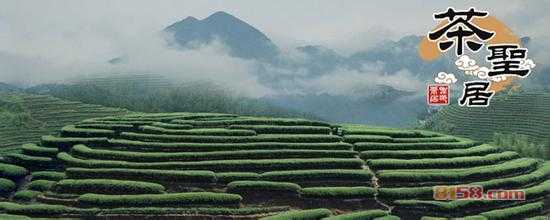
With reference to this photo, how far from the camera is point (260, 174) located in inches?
1578

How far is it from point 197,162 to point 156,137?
5280mm

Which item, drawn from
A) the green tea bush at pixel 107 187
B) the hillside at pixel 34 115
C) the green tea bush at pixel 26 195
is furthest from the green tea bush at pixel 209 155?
the hillside at pixel 34 115

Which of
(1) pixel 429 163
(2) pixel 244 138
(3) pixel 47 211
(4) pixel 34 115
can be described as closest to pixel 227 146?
(2) pixel 244 138

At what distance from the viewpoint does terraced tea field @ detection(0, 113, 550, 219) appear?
121 ft

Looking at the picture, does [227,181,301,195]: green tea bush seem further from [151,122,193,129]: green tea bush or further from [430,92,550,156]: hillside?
[430,92,550,156]: hillside

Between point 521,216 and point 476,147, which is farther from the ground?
point 476,147

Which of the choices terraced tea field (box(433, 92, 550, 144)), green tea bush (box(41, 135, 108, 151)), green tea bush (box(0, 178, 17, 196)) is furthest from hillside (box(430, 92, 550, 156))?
green tea bush (box(0, 178, 17, 196))

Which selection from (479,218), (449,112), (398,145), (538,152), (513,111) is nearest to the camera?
(479,218)

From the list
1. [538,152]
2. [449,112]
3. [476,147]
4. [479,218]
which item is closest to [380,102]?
[449,112]

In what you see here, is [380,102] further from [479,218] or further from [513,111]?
[479,218]

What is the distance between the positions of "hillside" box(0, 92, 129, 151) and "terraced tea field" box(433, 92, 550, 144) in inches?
1836

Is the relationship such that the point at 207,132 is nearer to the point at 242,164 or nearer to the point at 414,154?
the point at 242,164

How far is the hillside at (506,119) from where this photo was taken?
8906cm

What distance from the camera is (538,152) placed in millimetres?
68750
